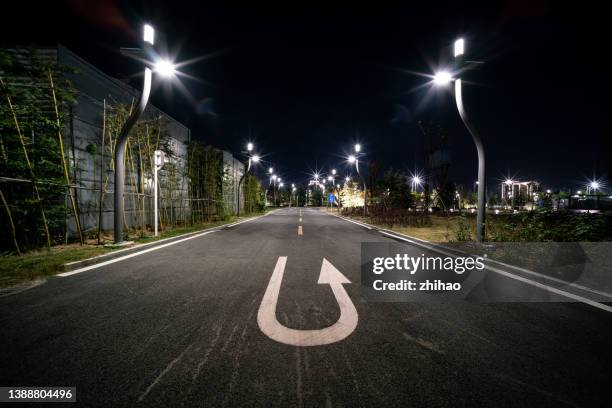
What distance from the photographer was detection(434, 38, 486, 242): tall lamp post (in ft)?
22.8

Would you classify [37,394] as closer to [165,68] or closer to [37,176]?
[37,176]

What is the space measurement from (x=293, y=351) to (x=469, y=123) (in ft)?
26.4

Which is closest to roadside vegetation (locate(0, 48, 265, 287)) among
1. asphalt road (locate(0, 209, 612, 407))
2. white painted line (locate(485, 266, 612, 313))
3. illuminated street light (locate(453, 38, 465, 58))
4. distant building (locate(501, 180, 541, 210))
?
asphalt road (locate(0, 209, 612, 407))

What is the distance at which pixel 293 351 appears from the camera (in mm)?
2207

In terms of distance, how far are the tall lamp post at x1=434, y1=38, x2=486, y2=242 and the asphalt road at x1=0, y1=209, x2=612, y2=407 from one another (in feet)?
13.1

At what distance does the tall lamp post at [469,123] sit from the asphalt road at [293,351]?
3987mm

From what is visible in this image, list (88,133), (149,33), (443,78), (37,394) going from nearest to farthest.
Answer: (37,394) < (149,33) < (443,78) < (88,133)

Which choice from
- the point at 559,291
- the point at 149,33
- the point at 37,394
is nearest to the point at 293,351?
the point at 37,394

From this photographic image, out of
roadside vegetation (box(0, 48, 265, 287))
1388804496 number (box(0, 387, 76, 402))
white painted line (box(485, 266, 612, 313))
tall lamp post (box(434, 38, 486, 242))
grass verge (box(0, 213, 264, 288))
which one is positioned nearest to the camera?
1388804496 number (box(0, 387, 76, 402))

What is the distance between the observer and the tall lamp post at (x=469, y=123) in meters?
6.94

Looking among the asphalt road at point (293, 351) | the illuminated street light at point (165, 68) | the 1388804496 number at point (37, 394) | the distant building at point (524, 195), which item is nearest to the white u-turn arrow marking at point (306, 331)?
the asphalt road at point (293, 351)

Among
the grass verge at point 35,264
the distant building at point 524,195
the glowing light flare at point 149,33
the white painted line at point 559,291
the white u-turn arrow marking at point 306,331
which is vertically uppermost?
the glowing light flare at point 149,33

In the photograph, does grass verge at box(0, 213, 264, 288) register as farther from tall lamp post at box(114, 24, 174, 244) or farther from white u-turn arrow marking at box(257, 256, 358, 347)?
white u-turn arrow marking at box(257, 256, 358, 347)

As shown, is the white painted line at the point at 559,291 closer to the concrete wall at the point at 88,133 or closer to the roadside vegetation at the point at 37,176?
the roadside vegetation at the point at 37,176
